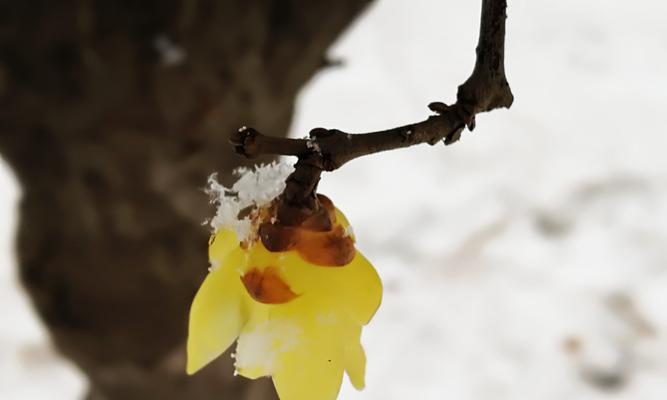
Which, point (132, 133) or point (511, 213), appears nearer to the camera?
point (132, 133)

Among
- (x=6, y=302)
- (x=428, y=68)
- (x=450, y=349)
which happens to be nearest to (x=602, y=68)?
(x=428, y=68)

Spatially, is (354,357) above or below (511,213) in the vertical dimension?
below

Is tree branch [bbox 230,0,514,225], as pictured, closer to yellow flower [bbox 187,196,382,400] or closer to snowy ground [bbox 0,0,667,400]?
yellow flower [bbox 187,196,382,400]

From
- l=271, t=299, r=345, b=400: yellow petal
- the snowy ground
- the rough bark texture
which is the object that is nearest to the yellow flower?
l=271, t=299, r=345, b=400: yellow petal

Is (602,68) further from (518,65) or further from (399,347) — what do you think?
(399,347)

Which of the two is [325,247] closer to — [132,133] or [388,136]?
[388,136]

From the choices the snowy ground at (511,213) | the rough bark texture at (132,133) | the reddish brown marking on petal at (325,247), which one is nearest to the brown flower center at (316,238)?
the reddish brown marking on petal at (325,247)

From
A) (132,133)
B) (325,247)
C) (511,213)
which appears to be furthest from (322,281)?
(511,213)
